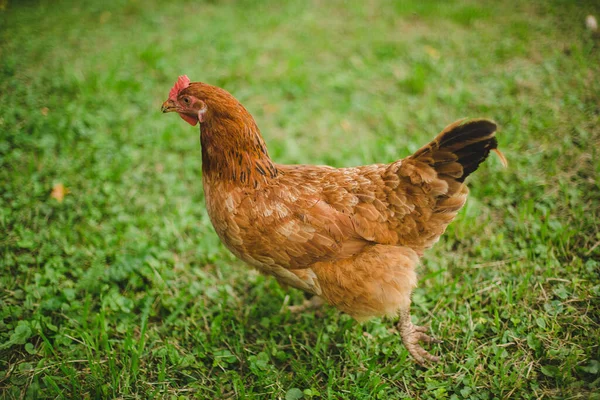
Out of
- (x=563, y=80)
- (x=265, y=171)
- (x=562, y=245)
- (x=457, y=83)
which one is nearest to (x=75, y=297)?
(x=265, y=171)

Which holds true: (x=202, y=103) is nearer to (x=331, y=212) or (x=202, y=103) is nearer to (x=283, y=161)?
(x=331, y=212)

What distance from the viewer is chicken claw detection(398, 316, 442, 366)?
233cm

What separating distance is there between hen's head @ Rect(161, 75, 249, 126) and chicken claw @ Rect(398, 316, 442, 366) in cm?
171

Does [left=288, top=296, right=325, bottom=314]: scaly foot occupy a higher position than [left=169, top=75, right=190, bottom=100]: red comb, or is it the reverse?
[left=169, top=75, right=190, bottom=100]: red comb

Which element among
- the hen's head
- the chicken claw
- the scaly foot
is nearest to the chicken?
the hen's head

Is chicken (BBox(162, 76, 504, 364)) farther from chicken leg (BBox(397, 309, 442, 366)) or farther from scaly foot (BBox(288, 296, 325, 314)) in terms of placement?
scaly foot (BBox(288, 296, 325, 314))

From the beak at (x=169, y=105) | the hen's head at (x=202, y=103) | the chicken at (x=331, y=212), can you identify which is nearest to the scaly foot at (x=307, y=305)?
the chicken at (x=331, y=212)

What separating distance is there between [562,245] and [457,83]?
97.4 inches

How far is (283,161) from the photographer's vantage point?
3.74 metres

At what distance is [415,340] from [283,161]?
2116mm

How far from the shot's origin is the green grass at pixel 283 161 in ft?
7.36

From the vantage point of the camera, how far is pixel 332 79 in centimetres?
469

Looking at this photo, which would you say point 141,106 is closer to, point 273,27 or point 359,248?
point 273,27

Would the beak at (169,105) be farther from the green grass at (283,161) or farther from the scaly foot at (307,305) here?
the scaly foot at (307,305)
